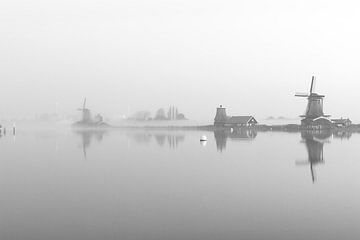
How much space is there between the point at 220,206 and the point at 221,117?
92.8 metres

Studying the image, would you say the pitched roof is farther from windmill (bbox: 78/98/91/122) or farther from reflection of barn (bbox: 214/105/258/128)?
windmill (bbox: 78/98/91/122)

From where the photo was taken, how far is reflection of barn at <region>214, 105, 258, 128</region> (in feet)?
321

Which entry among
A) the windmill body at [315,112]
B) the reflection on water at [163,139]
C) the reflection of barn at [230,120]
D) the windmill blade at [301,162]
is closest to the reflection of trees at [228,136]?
the reflection of barn at [230,120]

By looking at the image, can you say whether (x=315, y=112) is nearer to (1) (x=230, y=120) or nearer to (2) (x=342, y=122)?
(2) (x=342, y=122)

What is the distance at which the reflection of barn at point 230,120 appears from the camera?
97875 mm

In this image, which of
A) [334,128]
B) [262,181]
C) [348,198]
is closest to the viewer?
[348,198]

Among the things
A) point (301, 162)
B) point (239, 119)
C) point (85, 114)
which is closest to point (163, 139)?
point (301, 162)

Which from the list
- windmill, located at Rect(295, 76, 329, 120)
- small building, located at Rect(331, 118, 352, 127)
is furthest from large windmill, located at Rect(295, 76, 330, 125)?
small building, located at Rect(331, 118, 352, 127)

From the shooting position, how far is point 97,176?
63.5 feet

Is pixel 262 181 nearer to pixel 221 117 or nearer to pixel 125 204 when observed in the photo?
pixel 125 204

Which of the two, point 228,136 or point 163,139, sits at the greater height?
point 163,139

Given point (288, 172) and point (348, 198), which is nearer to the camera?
point (348, 198)

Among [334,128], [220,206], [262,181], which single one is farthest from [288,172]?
[334,128]

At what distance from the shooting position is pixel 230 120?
102m
